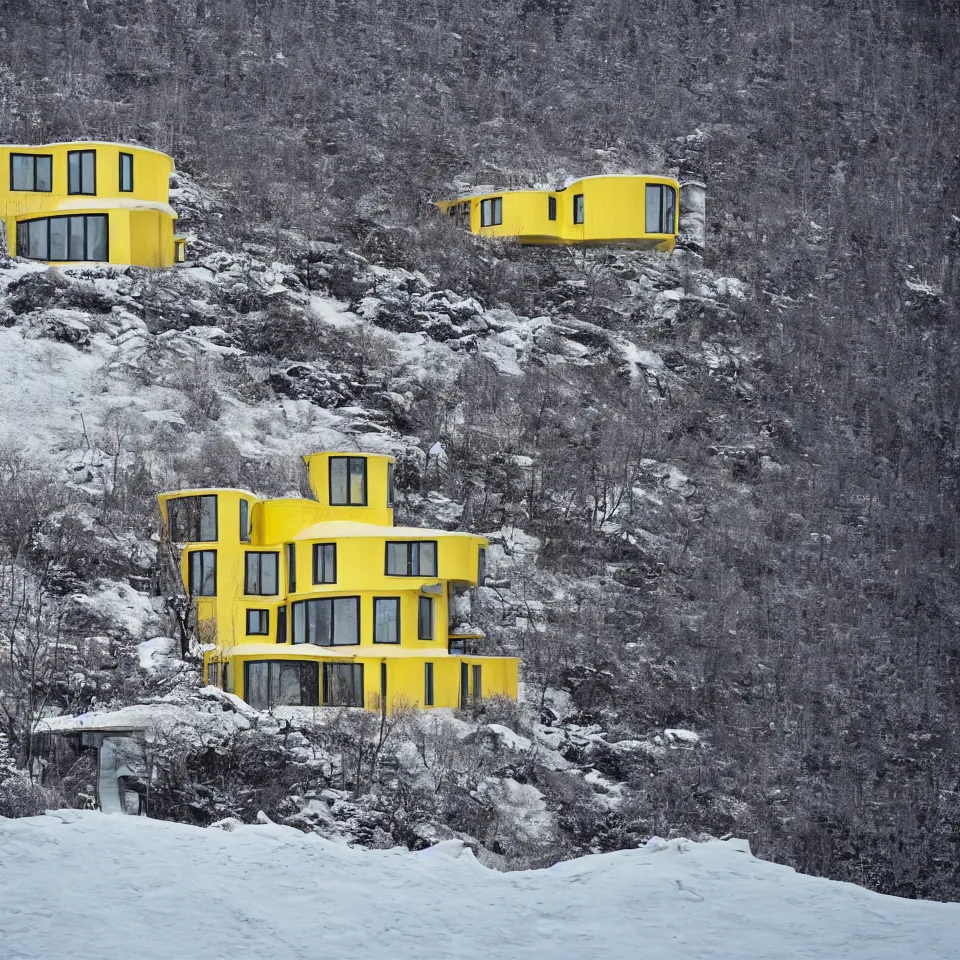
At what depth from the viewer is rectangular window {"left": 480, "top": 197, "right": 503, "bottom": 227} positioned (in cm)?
8900

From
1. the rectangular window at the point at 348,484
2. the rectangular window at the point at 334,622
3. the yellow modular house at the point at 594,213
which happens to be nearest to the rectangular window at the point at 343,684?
the rectangular window at the point at 334,622

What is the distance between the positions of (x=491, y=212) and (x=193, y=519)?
3839 centimetres

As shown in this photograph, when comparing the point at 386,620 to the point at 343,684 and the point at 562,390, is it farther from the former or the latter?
the point at 562,390

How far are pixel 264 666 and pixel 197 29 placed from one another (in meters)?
69.0

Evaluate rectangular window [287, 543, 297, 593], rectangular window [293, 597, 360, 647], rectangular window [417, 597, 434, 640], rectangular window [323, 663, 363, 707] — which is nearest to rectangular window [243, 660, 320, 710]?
rectangular window [323, 663, 363, 707]

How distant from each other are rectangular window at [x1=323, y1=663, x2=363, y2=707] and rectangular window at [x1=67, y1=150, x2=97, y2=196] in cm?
2843

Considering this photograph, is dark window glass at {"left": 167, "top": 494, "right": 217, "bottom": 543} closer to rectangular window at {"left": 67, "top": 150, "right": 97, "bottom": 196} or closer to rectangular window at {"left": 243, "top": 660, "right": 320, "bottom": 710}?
rectangular window at {"left": 243, "top": 660, "right": 320, "bottom": 710}

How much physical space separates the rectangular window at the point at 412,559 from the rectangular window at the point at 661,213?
38.5 meters

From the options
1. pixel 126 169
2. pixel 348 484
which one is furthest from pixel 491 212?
pixel 348 484

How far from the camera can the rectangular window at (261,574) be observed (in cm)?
5400

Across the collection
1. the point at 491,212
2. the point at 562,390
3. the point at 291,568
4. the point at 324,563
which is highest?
the point at 491,212

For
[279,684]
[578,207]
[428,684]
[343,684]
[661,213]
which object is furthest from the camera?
[661,213]

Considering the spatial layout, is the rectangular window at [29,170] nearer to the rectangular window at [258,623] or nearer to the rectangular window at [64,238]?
the rectangular window at [64,238]

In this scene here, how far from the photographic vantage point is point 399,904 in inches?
855
